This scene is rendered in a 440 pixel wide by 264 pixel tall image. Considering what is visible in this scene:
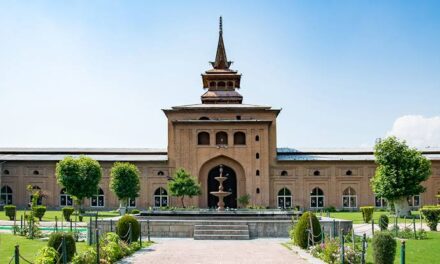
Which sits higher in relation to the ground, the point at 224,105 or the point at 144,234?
the point at 224,105

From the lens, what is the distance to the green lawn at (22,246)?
16.4 m

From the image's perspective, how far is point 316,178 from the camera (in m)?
47.5

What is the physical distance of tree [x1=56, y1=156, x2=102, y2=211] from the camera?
4059 cm

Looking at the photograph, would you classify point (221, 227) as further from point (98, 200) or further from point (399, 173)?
point (98, 200)

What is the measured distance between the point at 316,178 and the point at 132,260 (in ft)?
111

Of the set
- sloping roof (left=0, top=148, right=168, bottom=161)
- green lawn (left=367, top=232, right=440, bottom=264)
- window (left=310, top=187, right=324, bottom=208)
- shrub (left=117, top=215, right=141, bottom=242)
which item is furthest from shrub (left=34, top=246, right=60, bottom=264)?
window (left=310, top=187, right=324, bottom=208)

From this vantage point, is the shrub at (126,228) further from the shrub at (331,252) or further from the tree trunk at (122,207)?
the tree trunk at (122,207)

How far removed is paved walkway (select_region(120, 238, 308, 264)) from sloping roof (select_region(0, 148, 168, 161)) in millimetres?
27490

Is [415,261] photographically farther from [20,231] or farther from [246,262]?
[20,231]

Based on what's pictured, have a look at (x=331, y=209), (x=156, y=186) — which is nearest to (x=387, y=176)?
(x=331, y=209)

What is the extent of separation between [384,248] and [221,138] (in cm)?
3406

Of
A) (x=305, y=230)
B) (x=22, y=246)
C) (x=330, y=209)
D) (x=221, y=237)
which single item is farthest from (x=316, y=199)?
(x=22, y=246)

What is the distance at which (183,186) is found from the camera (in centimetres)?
4191

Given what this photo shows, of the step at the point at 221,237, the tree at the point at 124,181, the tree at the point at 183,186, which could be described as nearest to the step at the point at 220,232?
the step at the point at 221,237
